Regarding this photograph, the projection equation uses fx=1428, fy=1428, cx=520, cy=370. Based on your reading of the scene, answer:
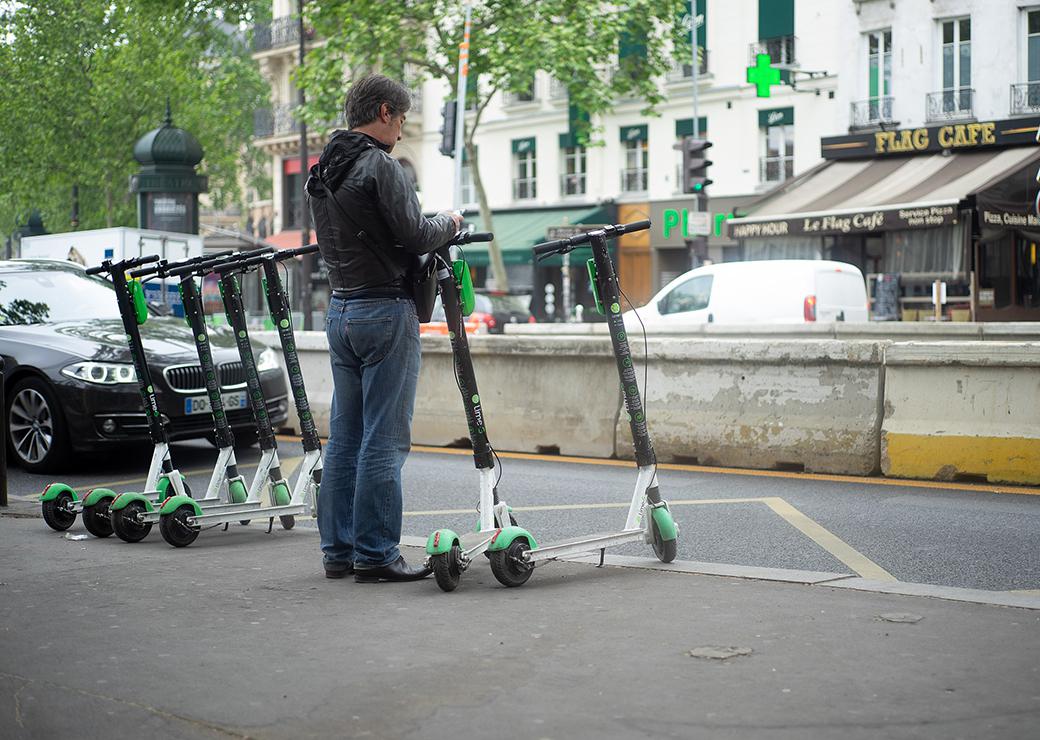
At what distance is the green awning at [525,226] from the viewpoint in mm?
43469

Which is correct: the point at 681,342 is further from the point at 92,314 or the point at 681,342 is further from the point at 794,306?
the point at 794,306

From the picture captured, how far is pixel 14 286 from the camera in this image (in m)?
11.7

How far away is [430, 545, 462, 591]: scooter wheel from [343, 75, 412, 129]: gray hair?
5.65ft

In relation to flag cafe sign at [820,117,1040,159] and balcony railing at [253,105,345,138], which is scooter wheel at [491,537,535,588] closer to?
flag cafe sign at [820,117,1040,159]

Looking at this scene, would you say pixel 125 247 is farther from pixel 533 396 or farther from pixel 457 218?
pixel 457 218

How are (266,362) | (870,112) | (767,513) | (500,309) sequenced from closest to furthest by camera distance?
(767,513) < (266,362) < (500,309) < (870,112)

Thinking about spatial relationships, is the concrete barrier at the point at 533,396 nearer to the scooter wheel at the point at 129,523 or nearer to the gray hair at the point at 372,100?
the scooter wheel at the point at 129,523

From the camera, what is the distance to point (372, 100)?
564 cm

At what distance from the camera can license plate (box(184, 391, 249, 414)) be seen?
411 inches

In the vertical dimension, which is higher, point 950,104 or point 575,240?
point 950,104

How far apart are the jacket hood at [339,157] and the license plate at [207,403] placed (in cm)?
498

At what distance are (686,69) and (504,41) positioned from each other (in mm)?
6997

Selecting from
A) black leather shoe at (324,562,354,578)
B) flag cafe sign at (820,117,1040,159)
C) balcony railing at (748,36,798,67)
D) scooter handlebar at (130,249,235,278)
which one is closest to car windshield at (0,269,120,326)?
scooter handlebar at (130,249,235,278)

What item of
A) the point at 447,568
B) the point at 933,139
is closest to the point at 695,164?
the point at 933,139
